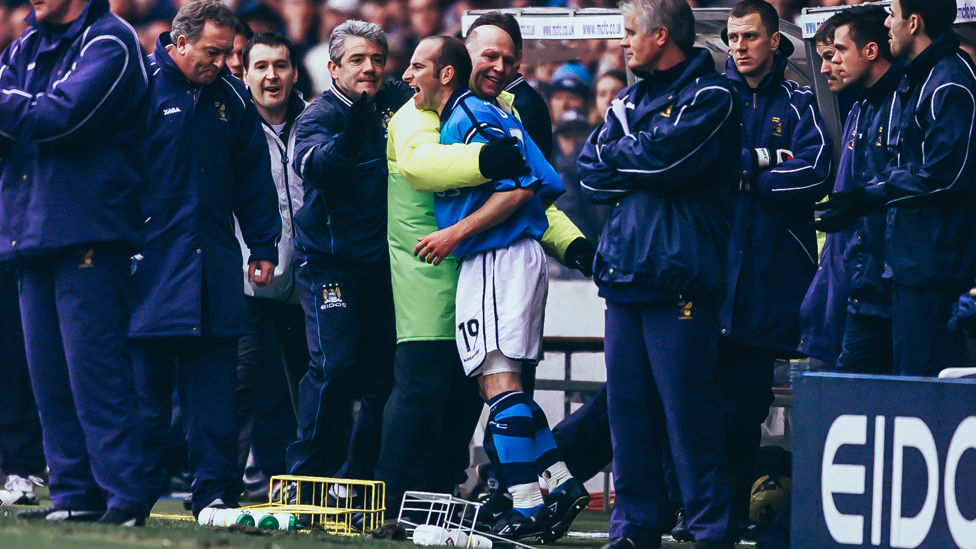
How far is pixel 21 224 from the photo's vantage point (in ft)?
14.7

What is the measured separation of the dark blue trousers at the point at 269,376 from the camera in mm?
6441

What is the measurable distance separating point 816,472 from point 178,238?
98.5 inches

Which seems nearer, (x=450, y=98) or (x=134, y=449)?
(x=134, y=449)

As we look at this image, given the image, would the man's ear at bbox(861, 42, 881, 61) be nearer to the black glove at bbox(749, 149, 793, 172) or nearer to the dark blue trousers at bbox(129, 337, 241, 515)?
the black glove at bbox(749, 149, 793, 172)

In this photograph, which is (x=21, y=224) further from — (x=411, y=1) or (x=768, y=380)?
(x=411, y=1)

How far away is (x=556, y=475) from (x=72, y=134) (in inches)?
80.0

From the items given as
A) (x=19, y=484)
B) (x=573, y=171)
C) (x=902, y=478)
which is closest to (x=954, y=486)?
(x=902, y=478)

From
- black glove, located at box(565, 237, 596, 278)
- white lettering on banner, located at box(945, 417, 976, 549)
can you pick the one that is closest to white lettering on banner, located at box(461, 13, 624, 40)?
black glove, located at box(565, 237, 596, 278)

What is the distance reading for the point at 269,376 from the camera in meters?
6.53

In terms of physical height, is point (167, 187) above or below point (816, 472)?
above

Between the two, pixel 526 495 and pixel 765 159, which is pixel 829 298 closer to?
pixel 765 159

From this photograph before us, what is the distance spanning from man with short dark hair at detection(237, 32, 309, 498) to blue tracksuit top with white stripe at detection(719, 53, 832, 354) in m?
2.15

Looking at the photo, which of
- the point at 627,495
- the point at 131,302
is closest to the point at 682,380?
the point at 627,495

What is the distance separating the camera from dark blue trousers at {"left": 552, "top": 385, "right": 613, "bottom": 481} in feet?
18.6
